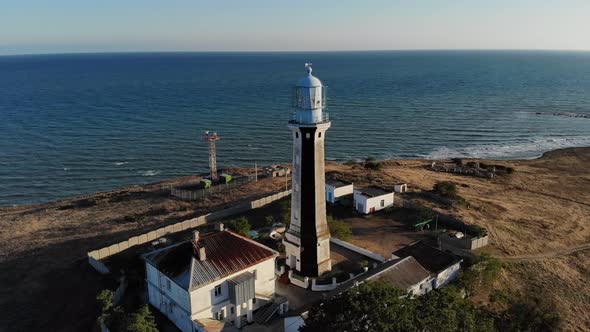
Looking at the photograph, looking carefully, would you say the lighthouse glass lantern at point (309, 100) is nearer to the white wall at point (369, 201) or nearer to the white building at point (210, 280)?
the white building at point (210, 280)

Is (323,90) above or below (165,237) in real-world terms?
above

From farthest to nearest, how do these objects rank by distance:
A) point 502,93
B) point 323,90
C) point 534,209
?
point 502,93, point 534,209, point 323,90

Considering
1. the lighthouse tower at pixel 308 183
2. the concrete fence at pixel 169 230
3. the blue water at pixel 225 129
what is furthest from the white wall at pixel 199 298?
the blue water at pixel 225 129

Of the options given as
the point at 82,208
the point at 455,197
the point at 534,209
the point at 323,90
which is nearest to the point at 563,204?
the point at 534,209

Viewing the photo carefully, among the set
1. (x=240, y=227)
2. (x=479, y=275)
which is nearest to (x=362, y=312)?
(x=479, y=275)

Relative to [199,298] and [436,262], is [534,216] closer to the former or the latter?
[436,262]

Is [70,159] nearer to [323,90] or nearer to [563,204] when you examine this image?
[323,90]
